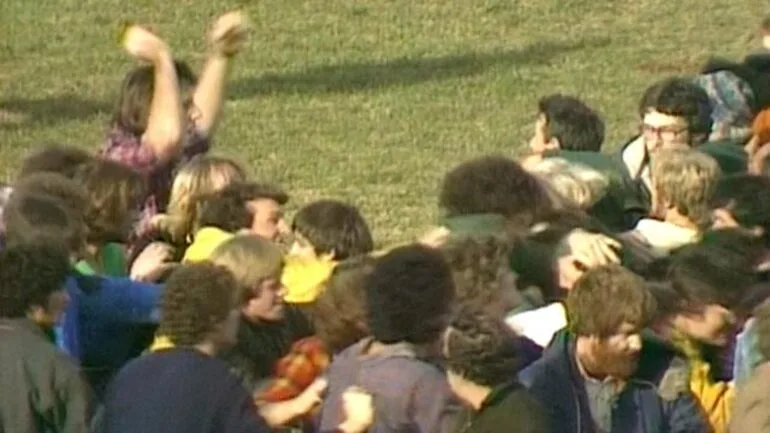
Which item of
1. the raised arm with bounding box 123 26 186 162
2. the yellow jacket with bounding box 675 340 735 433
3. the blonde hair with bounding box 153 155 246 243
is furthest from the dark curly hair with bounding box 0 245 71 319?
the raised arm with bounding box 123 26 186 162

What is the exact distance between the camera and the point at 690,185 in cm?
873

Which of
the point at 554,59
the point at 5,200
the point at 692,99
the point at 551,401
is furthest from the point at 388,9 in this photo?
the point at 551,401

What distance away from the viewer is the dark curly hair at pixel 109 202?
8109 mm

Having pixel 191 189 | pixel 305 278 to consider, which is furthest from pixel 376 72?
pixel 305 278

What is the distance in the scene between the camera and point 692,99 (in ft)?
33.0

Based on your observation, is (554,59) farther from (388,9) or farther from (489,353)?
(489,353)

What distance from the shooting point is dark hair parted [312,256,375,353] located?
713 centimetres

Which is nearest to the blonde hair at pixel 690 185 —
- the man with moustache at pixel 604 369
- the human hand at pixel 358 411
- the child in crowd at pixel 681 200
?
the child in crowd at pixel 681 200

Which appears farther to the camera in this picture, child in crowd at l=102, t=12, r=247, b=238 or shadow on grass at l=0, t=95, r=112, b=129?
shadow on grass at l=0, t=95, r=112, b=129

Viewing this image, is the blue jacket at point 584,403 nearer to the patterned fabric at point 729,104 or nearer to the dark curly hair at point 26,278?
the dark curly hair at point 26,278

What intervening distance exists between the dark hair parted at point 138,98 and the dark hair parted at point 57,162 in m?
0.65

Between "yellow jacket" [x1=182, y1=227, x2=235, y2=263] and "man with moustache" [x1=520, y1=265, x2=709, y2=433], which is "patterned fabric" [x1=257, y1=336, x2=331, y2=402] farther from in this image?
"man with moustache" [x1=520, y1=265, x2=709, y2=433]

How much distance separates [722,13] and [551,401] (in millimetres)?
14203

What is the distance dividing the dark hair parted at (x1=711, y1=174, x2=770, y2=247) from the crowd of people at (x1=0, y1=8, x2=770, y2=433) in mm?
11
